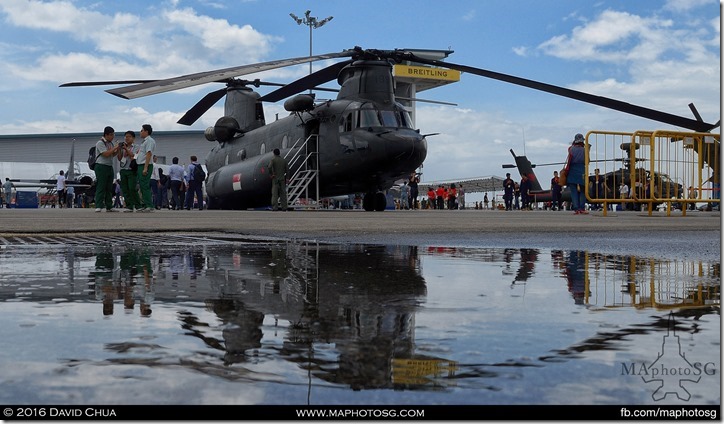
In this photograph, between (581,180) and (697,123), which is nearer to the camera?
(697,123)

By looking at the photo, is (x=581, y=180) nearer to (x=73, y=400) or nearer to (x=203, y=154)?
(x=73, y=400)

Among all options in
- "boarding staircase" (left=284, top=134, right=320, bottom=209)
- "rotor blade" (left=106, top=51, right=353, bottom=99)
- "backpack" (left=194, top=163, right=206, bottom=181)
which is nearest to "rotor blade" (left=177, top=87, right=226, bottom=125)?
"backpack" (left=194, top=163, right=206, bottom=181)


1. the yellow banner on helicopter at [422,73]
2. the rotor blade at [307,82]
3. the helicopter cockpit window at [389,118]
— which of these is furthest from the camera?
the yellow banner on helicopter at [422,73]

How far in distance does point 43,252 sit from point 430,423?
3.61 m

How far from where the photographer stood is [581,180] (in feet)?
51.9

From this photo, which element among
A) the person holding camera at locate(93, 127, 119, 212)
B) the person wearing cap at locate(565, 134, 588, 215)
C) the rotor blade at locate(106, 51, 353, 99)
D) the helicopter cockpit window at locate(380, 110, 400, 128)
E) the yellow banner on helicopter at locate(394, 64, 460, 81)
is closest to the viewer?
the rotor blade at locate(106, 51, 353, 99)

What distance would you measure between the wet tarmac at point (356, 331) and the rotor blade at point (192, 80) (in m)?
6.96

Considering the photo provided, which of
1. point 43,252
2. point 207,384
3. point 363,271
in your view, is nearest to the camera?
point 207,384

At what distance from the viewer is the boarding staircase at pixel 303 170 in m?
19.1

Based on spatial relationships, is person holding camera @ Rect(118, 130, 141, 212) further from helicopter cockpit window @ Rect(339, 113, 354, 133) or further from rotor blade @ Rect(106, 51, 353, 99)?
helicopter cockpit window @ Rect(339, 113, 354, 133)

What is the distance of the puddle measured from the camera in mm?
1196

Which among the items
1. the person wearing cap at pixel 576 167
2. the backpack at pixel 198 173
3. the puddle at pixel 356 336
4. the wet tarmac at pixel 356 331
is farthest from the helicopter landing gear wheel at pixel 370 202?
the puddle at pixel 356 336

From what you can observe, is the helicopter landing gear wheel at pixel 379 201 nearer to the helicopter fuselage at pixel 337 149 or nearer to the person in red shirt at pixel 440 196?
the helicopter fuselage at pixel 337 149

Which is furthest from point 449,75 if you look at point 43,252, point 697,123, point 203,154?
point 43,252
